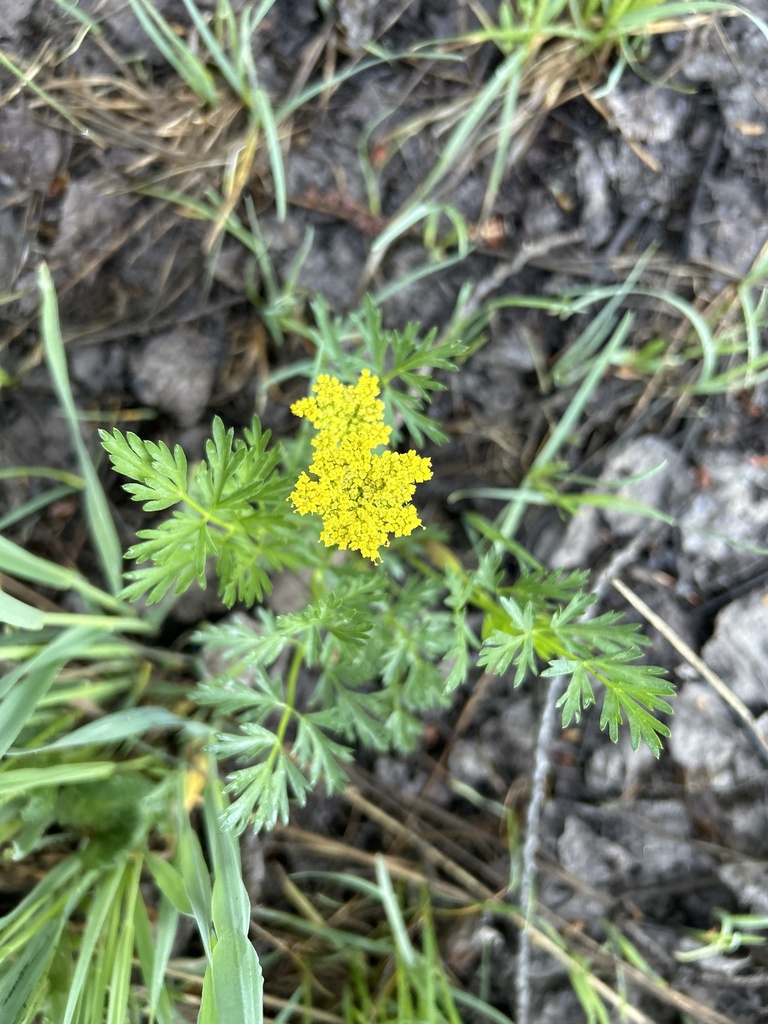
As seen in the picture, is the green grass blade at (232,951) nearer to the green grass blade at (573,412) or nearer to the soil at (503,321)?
the soil at (503,321)

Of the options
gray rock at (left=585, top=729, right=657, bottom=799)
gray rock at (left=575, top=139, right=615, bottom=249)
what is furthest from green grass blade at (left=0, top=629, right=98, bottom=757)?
gray rock at (left=575, top=139, right=615, bottom=249)

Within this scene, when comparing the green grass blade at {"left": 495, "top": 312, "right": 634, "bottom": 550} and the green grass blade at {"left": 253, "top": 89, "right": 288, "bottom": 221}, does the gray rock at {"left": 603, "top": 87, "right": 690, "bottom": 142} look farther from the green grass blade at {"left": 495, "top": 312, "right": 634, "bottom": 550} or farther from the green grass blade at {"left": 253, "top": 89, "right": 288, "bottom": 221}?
the green grass blade at {"left": 253, "top": 89, "right": 288, "bottom": 221}

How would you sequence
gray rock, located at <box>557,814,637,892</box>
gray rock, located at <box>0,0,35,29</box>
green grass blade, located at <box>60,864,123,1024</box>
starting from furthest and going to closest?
gray rock, located at <box>557,814,637,892</box>
gray rock, located at <box>0,0,35,29</box>
green grass blade, located at <box>60,864,123,1024</box>

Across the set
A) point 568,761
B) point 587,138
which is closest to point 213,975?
point 568,761

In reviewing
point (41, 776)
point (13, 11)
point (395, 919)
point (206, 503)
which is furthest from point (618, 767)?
point (13, 11)

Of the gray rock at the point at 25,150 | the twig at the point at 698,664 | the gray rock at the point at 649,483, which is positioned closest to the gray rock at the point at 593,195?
the gray rock at the point at 649,483
